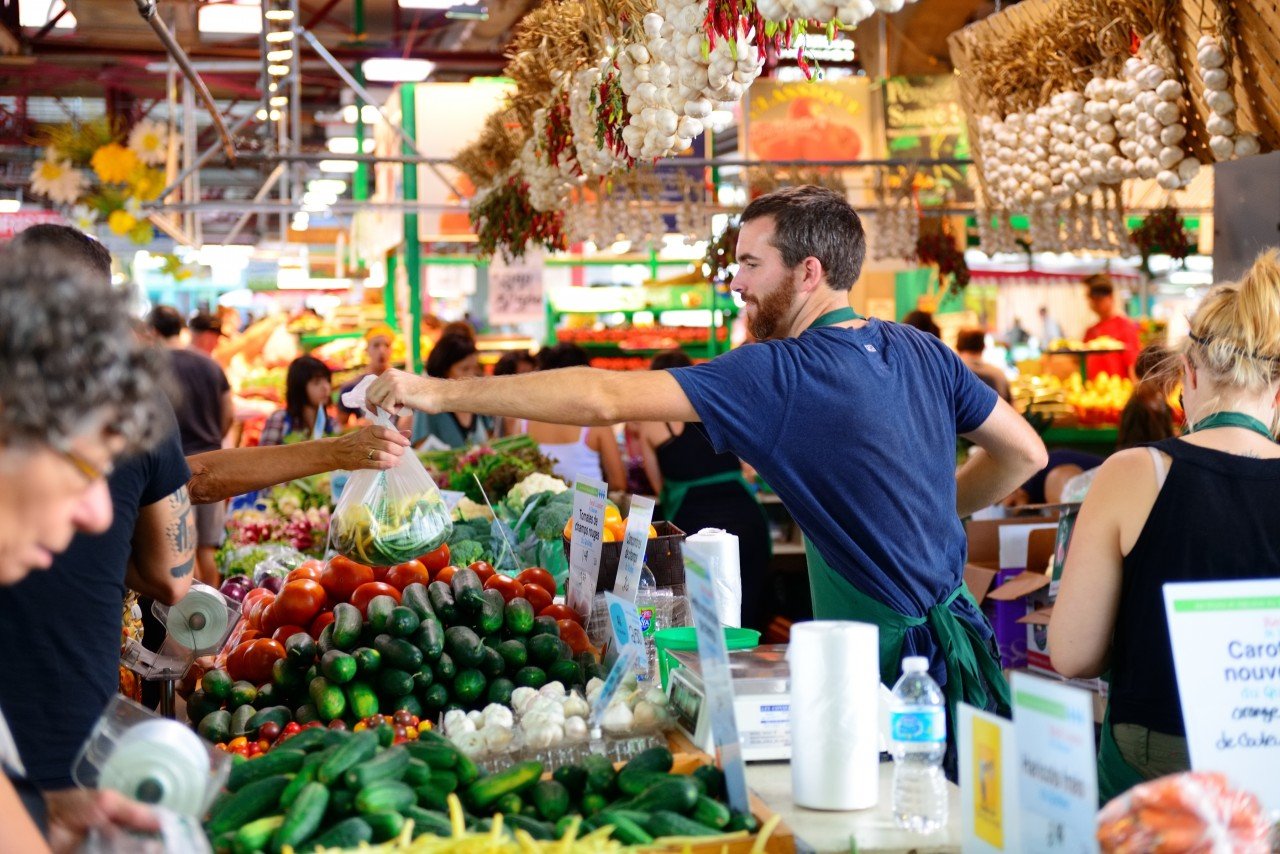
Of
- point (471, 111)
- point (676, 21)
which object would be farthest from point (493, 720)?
point (471, 111)

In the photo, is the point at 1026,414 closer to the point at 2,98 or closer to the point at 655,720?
the point at 655,720

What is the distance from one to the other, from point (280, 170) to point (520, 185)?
8.43 m

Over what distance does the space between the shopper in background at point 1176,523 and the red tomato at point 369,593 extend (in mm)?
1542

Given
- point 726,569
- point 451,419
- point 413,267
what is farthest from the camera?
point 413,267

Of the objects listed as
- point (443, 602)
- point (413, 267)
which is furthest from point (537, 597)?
point (413, 267)

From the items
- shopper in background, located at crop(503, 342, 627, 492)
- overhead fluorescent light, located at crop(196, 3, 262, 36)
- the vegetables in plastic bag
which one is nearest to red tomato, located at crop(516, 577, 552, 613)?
the vegetables in plastic bag

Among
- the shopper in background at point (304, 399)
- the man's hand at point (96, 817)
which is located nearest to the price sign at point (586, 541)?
the man's hand at point (96, 817)

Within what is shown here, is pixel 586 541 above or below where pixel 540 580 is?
above

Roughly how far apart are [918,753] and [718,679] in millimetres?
322

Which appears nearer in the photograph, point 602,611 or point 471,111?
point 602,611

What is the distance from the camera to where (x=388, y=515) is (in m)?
3.22

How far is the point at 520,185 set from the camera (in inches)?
Answer: 298

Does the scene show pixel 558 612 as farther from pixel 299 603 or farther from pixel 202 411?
pixel 202 411

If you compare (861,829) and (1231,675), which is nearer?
(1231,675)
